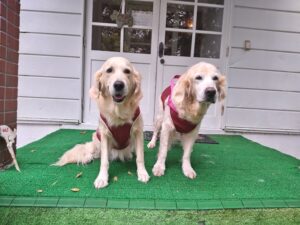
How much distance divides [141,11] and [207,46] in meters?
1.21

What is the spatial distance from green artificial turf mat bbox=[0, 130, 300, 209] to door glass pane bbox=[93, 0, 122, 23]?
2.28 meters

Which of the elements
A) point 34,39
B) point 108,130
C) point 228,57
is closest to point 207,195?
point 108,130

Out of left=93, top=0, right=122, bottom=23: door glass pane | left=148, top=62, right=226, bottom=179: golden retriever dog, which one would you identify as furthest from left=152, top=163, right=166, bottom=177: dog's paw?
left=93, top=0, right=122, bottom=23: door glass pane

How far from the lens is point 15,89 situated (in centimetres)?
260

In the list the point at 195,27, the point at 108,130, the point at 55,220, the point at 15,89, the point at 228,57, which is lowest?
the point at 55,220

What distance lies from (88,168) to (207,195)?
1115mm

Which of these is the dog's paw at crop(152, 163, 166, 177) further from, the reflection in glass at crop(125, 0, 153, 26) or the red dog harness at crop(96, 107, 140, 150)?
the reflection in glass at crop(125, 0, 153, 26)

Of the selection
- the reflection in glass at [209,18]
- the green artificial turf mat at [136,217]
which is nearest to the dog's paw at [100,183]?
the green artificial turf mat at [136,217]

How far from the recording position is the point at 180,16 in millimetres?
4691

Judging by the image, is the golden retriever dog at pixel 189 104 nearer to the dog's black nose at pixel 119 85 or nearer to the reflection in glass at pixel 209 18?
Answer: the dog's black nose at pixel 119 85

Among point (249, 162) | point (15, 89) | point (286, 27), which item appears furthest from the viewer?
point (286, 27)

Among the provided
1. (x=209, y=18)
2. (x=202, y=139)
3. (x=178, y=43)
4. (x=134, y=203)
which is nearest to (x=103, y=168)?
(x=134, y=203)

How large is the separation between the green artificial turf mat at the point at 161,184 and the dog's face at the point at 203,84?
27.6 inches

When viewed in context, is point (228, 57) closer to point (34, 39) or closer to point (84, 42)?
point (84, 42)
